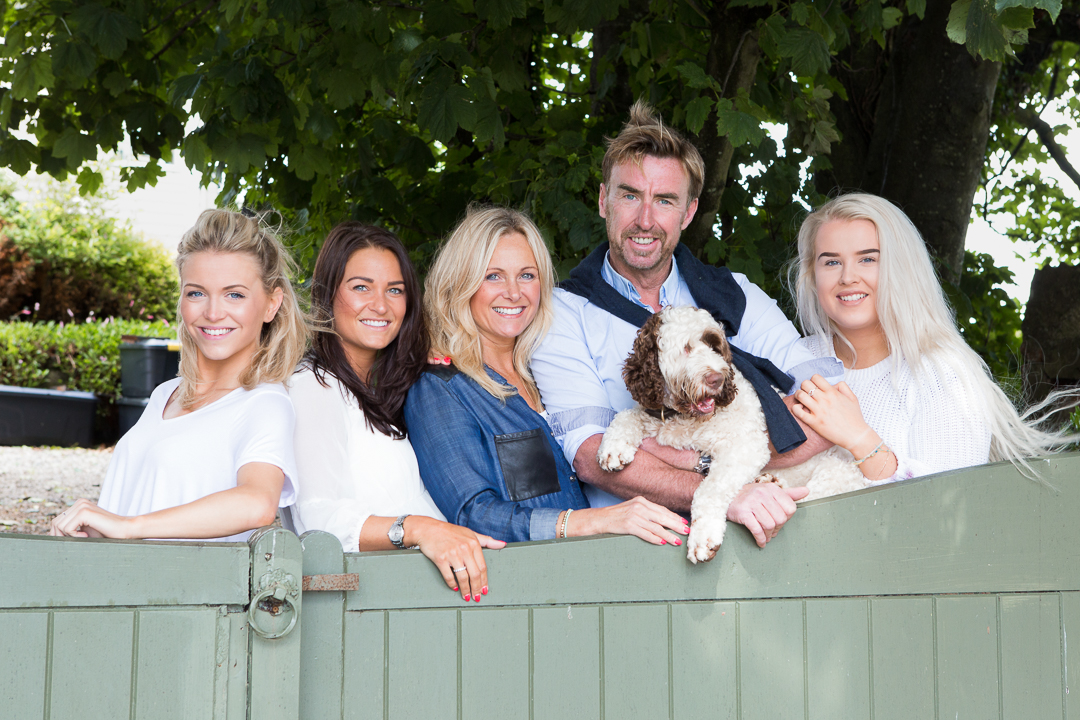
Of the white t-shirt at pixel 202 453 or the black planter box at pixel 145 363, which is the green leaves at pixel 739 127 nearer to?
the white t-shirt at pixel 202 453

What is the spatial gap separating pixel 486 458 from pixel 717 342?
0.81 metres

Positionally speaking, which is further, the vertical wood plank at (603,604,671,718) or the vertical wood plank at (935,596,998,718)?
the vertical wood plank at (935,596,998,718)

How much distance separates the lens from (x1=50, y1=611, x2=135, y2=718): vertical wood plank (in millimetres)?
1931

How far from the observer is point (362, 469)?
266cm

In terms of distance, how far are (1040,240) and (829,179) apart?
403 centimetres

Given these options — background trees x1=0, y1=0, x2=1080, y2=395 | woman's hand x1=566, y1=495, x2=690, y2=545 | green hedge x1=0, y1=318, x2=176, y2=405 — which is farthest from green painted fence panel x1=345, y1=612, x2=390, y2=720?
green hedge x1=0, y1=318, x2=176, y2=405

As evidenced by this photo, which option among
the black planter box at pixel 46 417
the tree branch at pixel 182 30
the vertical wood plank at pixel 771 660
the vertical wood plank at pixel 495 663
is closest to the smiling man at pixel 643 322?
the vertical wood plank at pixel 771 660

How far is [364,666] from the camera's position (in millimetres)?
2193

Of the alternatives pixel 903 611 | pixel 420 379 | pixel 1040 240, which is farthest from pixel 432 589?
pixel 1040 240

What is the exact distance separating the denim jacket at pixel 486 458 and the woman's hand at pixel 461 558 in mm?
316

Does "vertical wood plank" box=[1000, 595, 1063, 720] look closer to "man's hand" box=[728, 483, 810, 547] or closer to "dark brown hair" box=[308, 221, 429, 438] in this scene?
"man's hand" box=[728, 483, 810, 547]

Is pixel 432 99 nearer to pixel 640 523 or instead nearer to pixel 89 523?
pixel 640 523

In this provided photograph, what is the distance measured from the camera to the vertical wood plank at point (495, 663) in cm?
225

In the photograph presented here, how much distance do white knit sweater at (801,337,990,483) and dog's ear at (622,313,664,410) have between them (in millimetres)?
731
